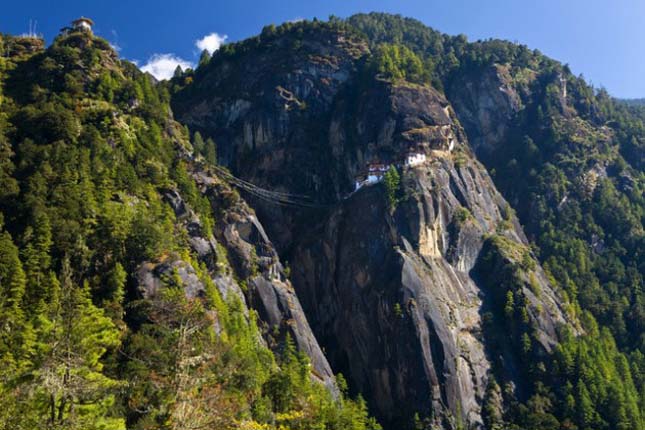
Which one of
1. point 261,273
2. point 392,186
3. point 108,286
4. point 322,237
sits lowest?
point 108,286

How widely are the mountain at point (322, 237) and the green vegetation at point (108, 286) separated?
0.21m

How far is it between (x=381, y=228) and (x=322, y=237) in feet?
28.5

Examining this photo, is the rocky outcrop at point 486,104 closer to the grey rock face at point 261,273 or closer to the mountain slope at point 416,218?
the mountain slope at point 416,218

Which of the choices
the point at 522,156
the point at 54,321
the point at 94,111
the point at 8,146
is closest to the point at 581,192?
the point at 522,156

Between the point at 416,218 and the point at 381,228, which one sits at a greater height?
the point at 416,218

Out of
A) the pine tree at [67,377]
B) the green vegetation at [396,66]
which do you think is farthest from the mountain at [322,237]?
the green vegetation at [396,66]

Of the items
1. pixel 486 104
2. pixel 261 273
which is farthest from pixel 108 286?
pixel 486 104

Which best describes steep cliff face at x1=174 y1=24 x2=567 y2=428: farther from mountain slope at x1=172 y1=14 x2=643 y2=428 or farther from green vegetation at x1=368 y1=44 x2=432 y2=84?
green vegetation at x1=368 y1=44 x2=432 y2=84

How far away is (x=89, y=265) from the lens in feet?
158

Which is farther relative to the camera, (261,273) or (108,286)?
(261,273)

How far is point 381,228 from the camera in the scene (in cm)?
7825

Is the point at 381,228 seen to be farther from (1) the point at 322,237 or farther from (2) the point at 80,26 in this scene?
(2) the point at 80,26

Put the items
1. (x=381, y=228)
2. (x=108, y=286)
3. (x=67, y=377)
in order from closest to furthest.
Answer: (x=67, y=377)
(x=108, y=286)
(x=381, y=228)

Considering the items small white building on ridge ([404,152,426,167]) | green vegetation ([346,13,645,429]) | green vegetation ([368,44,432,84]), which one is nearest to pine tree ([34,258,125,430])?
green vegetation ([346,13,645,429])
